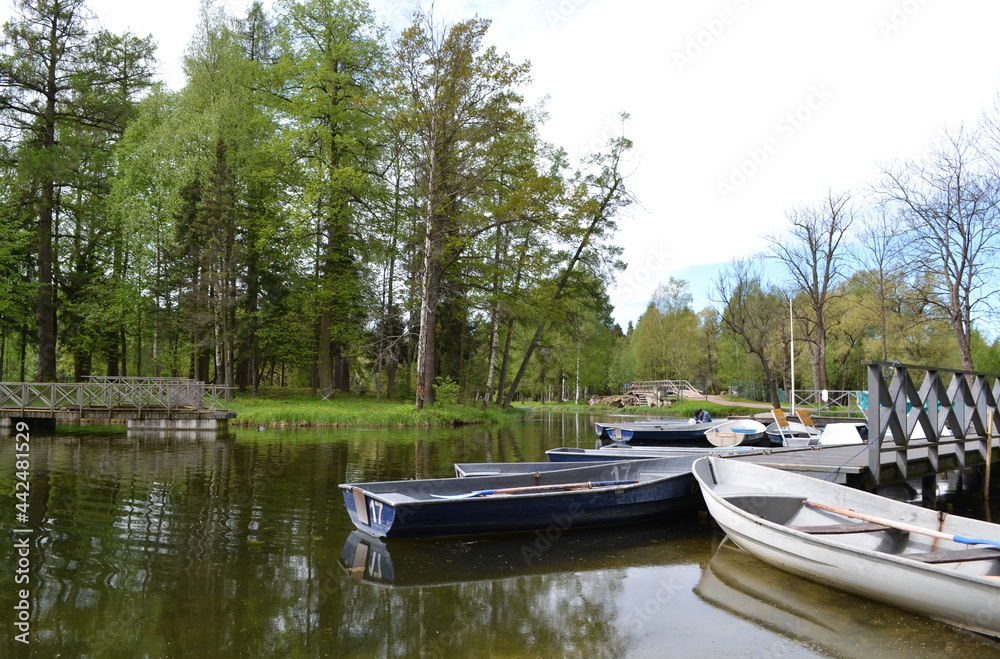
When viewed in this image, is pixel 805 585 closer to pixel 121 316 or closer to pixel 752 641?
pixel 752 641

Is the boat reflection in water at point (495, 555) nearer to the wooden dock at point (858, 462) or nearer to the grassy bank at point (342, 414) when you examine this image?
the wooden dock at point (858, 462)

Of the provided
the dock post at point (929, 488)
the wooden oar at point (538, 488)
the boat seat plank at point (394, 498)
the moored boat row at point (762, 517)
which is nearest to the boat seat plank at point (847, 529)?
the moored boat row at point (762, 517)

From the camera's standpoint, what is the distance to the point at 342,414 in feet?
72.8

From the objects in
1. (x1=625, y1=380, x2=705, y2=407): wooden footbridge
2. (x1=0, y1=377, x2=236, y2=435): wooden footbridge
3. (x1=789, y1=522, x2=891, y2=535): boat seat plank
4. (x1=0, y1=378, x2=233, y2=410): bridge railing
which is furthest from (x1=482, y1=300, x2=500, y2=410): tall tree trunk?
(x1=789, y1=522, x2=891, y2=535): boat seat plank

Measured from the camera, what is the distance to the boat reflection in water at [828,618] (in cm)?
442

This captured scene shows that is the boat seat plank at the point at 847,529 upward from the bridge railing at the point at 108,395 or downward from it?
downward

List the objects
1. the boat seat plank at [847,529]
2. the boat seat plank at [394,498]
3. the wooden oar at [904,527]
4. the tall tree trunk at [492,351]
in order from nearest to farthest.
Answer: the wooden oar at [904,527]
the boat seat plank at [847,529]
the boat seat plank at [394,498]
the tall tree trunk at [492,351]

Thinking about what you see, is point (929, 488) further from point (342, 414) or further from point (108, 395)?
point (108, 395)

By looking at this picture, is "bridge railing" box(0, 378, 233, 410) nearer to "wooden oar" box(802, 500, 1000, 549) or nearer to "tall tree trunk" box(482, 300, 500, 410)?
"tall tree trunk" box(482, 300, 500, 410)

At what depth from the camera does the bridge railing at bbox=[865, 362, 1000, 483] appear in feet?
26.1

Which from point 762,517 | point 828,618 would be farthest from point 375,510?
point 828,618

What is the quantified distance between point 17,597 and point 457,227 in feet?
65.1

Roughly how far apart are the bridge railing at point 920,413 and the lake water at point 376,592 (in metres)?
2.75

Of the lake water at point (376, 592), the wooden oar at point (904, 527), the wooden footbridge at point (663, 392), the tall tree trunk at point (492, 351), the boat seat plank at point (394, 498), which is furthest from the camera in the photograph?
the wooden footbridge at point (663, 392)
